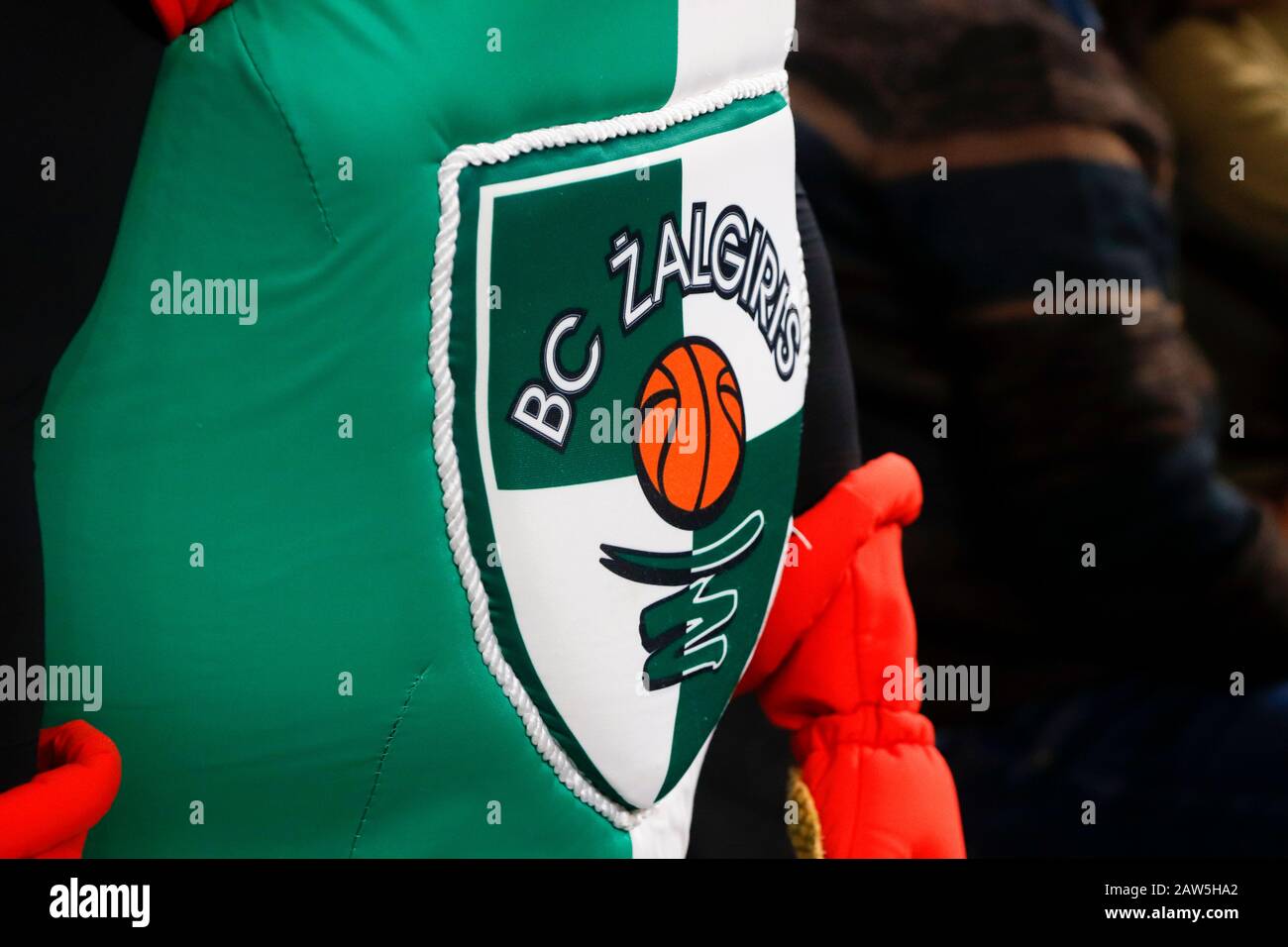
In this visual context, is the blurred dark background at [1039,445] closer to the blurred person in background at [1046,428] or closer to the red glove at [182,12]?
the blurred person in background at [1046,428]

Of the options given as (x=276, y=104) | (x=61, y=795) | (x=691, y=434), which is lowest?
(x=61, y=795)

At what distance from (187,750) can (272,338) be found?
18 centimetres

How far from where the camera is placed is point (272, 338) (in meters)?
0.60

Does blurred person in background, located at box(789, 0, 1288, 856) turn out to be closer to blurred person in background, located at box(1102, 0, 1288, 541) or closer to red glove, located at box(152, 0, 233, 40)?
blurred person in background, located at box(1102, 0, 1288, 541)

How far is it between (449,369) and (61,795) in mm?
218

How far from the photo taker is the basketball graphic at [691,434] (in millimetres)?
→ 669

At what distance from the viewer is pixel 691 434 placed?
688 mm

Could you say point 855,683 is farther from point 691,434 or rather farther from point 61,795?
point 61,795

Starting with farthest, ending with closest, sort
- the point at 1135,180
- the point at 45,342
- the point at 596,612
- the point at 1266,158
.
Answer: the point at 1266,158 < the point at 1135,180 < the point at 596,612 < the point at 45,342

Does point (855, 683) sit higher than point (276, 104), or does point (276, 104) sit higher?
point (276, 104)

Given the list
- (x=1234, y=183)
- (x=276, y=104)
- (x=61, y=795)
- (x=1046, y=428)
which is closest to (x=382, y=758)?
(x=61, y=795)

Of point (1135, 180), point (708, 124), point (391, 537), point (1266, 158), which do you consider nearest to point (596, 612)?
point (391, 537)

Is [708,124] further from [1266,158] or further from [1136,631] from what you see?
[1266,158]

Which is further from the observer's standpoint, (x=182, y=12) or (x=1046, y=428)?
(x=1046, y=428)
